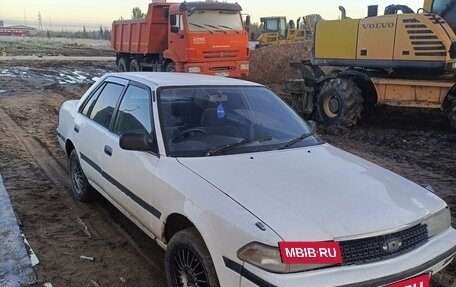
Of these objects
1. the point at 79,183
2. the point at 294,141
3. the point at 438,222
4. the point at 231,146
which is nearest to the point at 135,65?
the point at 79,183

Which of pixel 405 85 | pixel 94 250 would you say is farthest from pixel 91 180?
pixel 405 85

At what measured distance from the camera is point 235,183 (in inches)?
119

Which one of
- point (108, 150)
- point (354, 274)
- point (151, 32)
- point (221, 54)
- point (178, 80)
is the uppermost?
point (151, 32)

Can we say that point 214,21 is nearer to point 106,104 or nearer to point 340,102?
point 340,102

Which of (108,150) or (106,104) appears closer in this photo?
(108,150)

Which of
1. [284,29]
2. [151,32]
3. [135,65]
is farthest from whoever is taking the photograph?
[284,29]

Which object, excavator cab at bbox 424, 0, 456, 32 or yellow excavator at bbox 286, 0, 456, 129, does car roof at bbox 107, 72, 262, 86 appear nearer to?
yellow excavator at bbox 286, 0, 456, 129

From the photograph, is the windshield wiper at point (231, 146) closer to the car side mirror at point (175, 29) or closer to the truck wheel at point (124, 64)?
the car side mirror at point (175, 29)

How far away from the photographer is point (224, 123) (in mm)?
3889

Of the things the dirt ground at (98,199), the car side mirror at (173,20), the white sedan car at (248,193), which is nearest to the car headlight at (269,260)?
the white sedan car at (248,193)

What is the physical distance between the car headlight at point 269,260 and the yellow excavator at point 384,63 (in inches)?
294

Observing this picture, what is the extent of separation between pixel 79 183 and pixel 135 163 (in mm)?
1878

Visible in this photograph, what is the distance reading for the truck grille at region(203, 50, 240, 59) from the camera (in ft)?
46.9

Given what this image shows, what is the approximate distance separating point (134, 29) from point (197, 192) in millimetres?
15475
